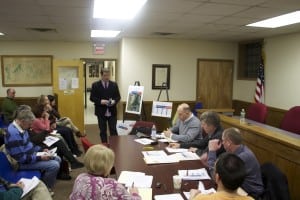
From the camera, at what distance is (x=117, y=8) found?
147 inches

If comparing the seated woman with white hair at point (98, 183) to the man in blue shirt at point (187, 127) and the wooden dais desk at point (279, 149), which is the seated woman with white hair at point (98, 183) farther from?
the wooden dais desk at point (279, 149)

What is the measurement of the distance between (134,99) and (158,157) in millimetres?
3581

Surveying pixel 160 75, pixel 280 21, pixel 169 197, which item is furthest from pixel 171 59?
pixel 169 197

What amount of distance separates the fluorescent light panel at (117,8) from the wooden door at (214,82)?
3.52 meters

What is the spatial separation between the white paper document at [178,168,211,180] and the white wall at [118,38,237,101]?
458 centimetres

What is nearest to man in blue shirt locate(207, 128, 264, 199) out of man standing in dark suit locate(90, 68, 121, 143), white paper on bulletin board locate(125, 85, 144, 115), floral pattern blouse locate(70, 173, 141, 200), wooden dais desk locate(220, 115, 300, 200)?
wooden dais desk locate(220, 115, 300, 200)

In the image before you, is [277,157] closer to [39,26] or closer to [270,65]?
[270,65]

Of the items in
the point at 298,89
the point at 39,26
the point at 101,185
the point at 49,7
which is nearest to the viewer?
the point at 101,185

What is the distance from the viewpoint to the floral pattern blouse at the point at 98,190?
168 cm

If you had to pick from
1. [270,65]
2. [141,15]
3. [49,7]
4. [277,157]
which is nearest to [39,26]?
[49,7]

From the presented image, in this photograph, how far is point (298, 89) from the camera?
5.44 m

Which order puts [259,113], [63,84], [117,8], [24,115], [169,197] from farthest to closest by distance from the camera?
[63,84] → [259,113] → [117,8] → [24,115] → [169,197]

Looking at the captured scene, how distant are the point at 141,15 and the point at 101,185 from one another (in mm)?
2970

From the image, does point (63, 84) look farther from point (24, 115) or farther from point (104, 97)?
point (24, 115)
